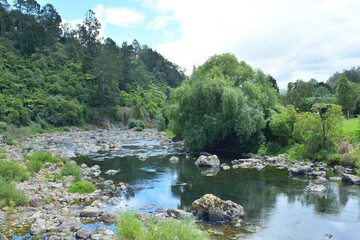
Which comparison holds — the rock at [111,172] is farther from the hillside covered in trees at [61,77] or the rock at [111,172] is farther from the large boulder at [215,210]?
the hillside covered in trees at [61,77]

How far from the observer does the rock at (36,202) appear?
1383 centimetres

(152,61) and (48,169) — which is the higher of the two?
(152,61)

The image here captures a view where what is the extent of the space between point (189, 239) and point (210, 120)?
25.0 meters

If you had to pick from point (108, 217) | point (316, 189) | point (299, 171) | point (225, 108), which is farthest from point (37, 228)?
point (225, 108)

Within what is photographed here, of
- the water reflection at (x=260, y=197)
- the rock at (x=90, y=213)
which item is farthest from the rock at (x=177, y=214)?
the rock at (x=90, y=213)

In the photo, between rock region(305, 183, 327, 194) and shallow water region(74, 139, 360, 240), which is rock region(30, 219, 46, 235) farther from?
rock region(305, 183, 327, 194)

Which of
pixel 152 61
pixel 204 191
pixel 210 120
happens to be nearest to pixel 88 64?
pixel 152 61

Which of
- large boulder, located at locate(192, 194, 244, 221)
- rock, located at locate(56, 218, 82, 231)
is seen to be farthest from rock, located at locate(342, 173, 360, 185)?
rock, located at locate(56, 218, 82, 231)

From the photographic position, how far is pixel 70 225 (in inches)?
455

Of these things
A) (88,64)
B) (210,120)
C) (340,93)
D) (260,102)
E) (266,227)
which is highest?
(88,64)

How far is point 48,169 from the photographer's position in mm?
21984

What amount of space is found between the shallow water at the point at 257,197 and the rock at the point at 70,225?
1.63 feet

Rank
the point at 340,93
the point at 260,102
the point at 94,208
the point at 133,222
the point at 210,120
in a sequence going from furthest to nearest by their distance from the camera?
the point at 340,93, the point at 260,102, the point at 210,120, the point at 94,208, the point at 133,222

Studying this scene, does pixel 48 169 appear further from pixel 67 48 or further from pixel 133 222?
pixel 67 48
